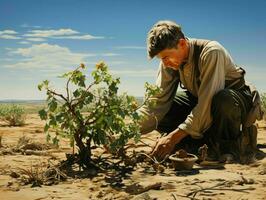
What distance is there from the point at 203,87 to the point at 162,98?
0.80m

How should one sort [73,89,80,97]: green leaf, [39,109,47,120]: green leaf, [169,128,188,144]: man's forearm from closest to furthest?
[39,109,47,120]: green leaf, [73,89,80,97]: green leaf, [169,128,188,144]: man's forearm

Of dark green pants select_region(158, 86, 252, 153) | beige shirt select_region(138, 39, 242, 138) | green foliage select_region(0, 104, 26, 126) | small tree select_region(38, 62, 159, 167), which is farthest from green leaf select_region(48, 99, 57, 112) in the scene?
green foliage select_region(0, 104, 26, 126)

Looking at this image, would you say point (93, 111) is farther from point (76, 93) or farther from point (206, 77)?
point (206, 77)

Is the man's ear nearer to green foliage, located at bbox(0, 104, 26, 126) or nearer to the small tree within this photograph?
the small tree

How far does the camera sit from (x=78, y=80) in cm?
410

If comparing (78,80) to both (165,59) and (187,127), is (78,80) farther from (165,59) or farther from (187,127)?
(187,127)

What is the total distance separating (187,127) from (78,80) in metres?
1.34

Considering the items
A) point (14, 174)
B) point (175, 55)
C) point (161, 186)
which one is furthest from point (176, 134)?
point (14, 174)

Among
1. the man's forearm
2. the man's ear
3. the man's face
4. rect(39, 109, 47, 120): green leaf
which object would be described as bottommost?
the man's forearm

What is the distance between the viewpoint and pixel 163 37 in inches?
173

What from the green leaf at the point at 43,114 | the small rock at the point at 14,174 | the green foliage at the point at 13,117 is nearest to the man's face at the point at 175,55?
the green leaf at the point at 43,114

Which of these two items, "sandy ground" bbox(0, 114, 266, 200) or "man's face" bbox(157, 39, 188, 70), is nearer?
"sandy ground" bbox(0, 114, 266, 200)

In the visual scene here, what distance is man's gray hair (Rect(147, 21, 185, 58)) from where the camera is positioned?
441cm

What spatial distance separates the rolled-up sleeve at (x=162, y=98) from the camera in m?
5.24
